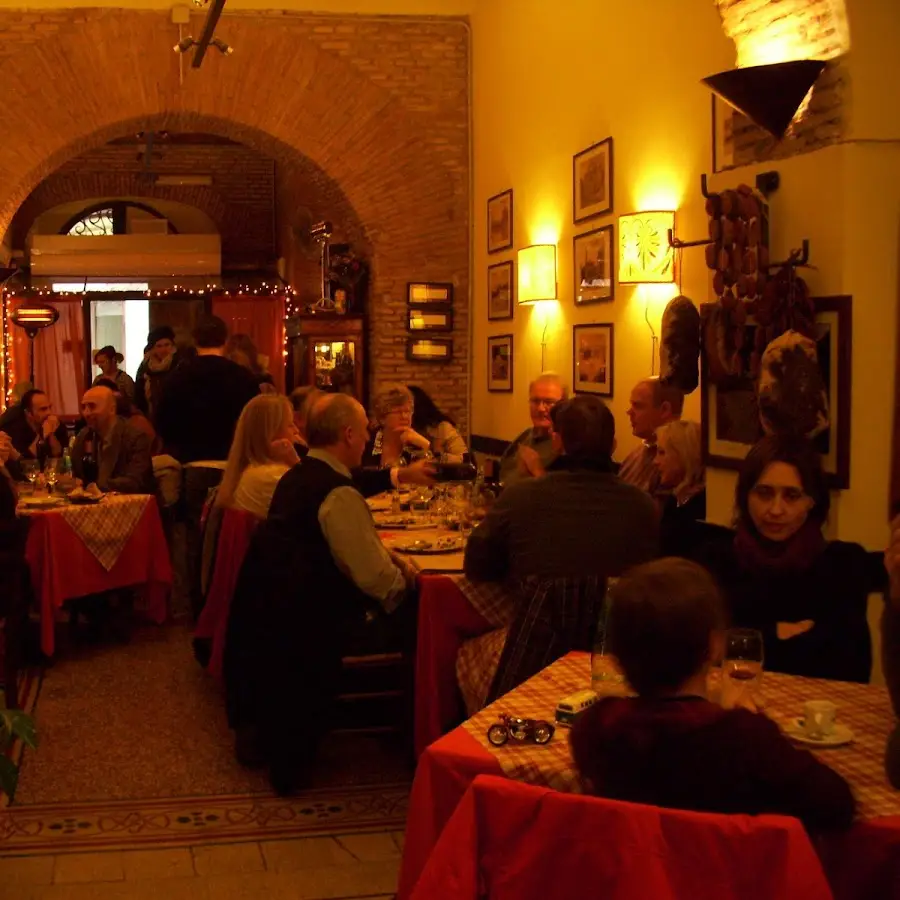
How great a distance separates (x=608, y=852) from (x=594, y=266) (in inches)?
231

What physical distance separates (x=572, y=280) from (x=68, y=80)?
4500 mm

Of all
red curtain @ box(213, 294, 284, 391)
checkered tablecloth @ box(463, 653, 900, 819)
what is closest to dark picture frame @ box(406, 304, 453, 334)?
red curtain @ box(213, 294, 284, 391)

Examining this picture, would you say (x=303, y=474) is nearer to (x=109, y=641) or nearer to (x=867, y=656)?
(x=867, y=656)

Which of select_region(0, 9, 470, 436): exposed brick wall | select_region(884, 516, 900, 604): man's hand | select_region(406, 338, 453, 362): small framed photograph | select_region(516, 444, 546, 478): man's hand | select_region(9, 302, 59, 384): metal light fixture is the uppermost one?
select_region(0, 9, 470, 436): exposed brick wall

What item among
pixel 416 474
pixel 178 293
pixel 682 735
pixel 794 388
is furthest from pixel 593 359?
pixel 178 293

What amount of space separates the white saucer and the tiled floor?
1693 mm

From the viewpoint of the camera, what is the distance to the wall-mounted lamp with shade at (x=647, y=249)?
628cm

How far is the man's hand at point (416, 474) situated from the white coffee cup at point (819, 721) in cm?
410

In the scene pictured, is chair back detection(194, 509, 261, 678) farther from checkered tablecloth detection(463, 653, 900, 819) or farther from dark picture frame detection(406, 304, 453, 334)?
dark picture frame detection(406, 304, 453, 334)

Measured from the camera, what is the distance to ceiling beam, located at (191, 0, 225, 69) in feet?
26.6

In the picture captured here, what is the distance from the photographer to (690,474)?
532cm

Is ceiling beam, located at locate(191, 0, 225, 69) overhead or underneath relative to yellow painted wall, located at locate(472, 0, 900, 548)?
overhead

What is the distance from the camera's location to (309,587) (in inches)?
175

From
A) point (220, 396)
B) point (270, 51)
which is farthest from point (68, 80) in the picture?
point (220, 396)
